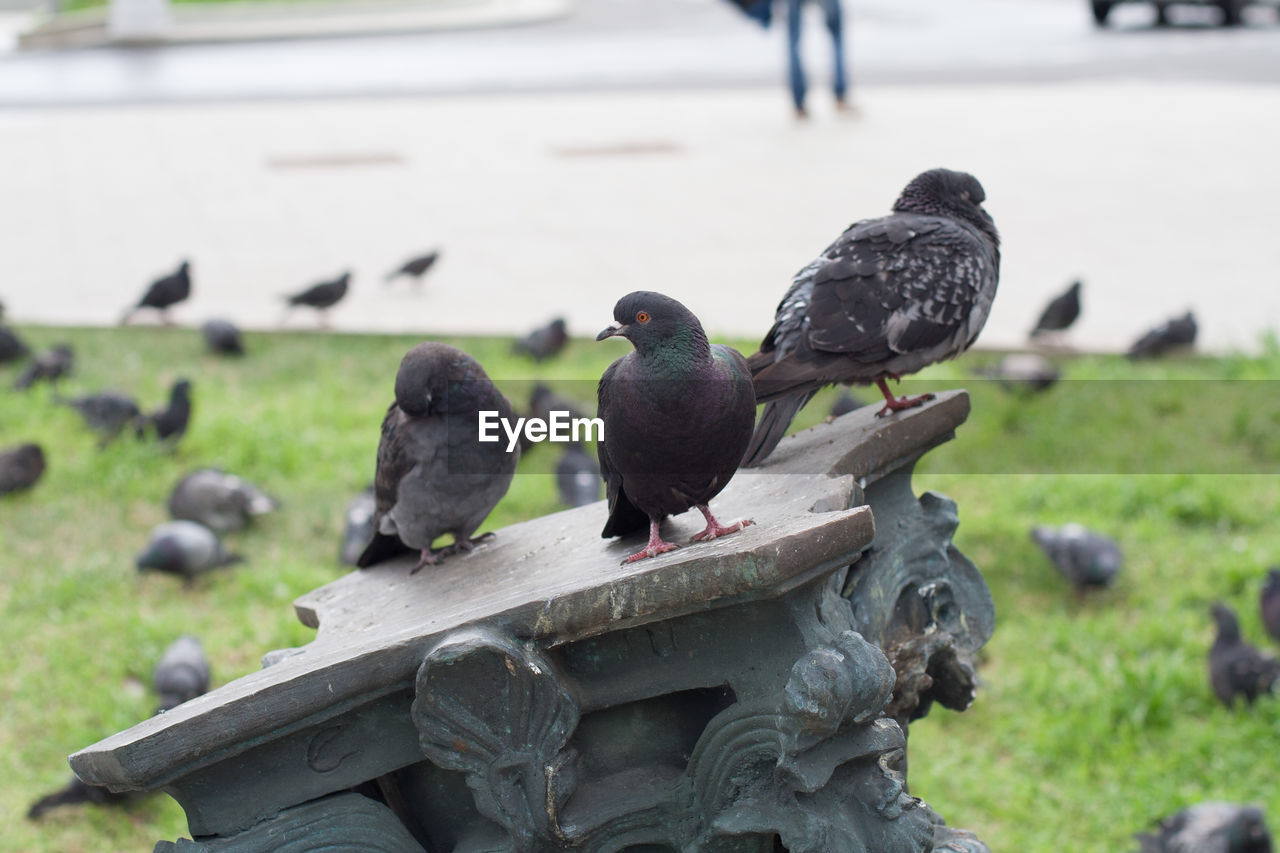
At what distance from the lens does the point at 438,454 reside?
3.21 m

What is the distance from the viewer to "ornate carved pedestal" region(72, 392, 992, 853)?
2322mm

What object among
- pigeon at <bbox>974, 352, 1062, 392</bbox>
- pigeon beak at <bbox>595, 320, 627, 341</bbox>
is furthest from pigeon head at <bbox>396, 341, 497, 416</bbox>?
pigeon at <bbox>974, 352, 1062, 392</bbox>

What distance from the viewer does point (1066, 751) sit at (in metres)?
5.07

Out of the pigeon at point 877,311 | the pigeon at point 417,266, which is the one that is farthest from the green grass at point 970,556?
the pigeon at point 877,311

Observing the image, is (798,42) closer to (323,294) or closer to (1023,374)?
(323,294)

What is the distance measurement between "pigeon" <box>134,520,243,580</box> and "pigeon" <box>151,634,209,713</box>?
0.77 meters

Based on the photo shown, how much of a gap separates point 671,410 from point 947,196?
1357 mm

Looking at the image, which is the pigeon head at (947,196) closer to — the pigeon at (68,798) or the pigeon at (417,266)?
the pigeon at (68,798)

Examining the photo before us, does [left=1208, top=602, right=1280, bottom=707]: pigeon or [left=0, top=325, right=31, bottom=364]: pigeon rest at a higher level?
[left=0, top=325, right=31, bottom=364]: pigeon

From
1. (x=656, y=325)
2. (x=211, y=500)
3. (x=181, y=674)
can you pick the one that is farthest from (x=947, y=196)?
(x=211, y=500)

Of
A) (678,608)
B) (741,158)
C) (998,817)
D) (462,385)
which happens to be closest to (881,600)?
(678,608)

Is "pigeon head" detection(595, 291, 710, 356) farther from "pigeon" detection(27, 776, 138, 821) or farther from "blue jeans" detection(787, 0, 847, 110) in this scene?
"blue jeans" detection(787, 0, 847, 110)

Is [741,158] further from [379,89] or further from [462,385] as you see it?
[462,385]

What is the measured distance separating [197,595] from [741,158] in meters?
7.56
